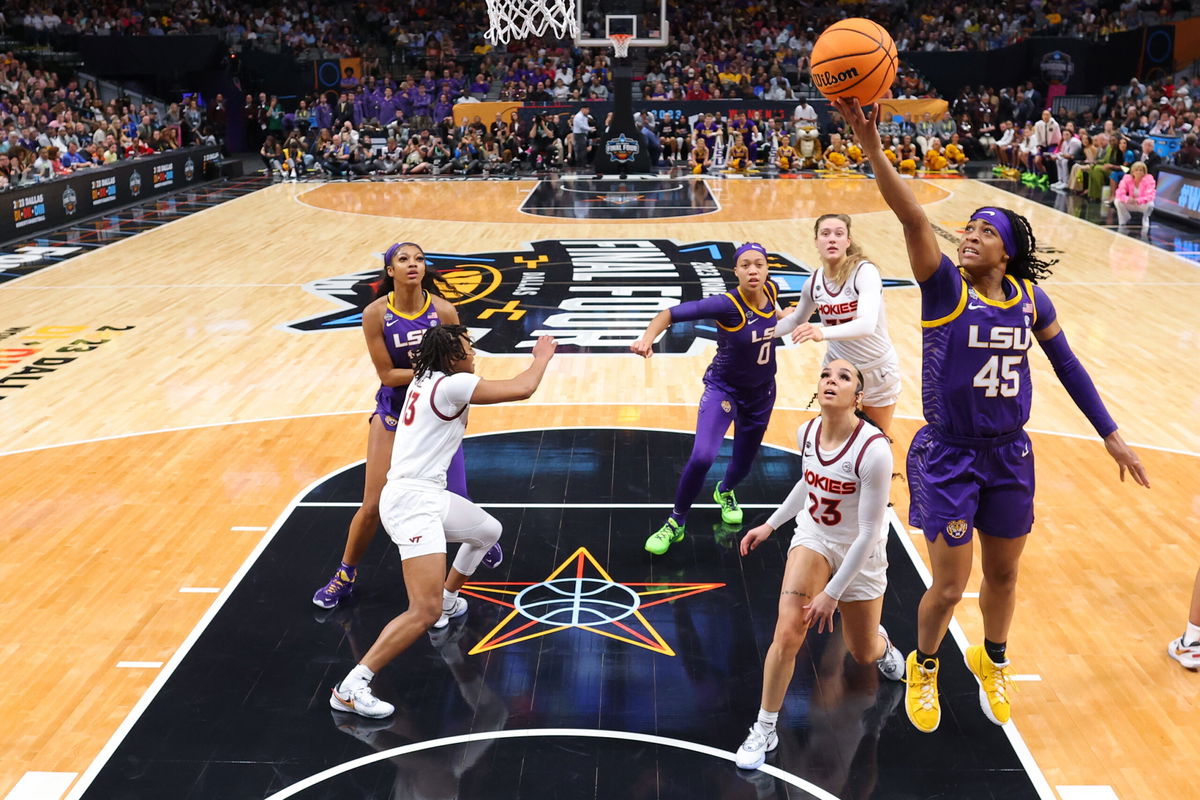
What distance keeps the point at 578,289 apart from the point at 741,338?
8293 millimetres

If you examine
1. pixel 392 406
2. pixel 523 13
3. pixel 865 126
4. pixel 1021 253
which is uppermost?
pixel 523 13

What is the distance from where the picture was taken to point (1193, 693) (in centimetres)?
555

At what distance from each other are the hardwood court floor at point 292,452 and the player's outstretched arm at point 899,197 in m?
2.29

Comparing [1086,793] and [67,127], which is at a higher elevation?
[67,127]

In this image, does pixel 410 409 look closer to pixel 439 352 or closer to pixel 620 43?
pixel 439 352

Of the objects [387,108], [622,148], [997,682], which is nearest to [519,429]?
[997,682]

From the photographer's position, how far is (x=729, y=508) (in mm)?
7676

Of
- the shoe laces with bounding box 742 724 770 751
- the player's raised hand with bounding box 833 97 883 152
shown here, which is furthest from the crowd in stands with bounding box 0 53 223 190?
the player's raised hand with bounding box 833 97 883 152

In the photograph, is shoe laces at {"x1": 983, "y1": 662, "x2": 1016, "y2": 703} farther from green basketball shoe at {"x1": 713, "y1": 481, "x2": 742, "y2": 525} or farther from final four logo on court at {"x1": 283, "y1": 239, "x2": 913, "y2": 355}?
final four logo on court at {"x1": 283, "y1": 239, "x2": 913, "y2": 355}

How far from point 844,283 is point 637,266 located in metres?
10.1

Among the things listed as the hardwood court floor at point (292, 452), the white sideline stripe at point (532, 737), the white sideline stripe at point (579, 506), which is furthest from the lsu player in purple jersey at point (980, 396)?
the white sideline stripe at point (579, 506)

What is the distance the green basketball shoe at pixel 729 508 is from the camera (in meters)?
7.61

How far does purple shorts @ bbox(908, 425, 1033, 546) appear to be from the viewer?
4.71 meters

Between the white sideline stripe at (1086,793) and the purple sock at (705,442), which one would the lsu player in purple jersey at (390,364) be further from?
the white sideline stripe at (1086,793)
